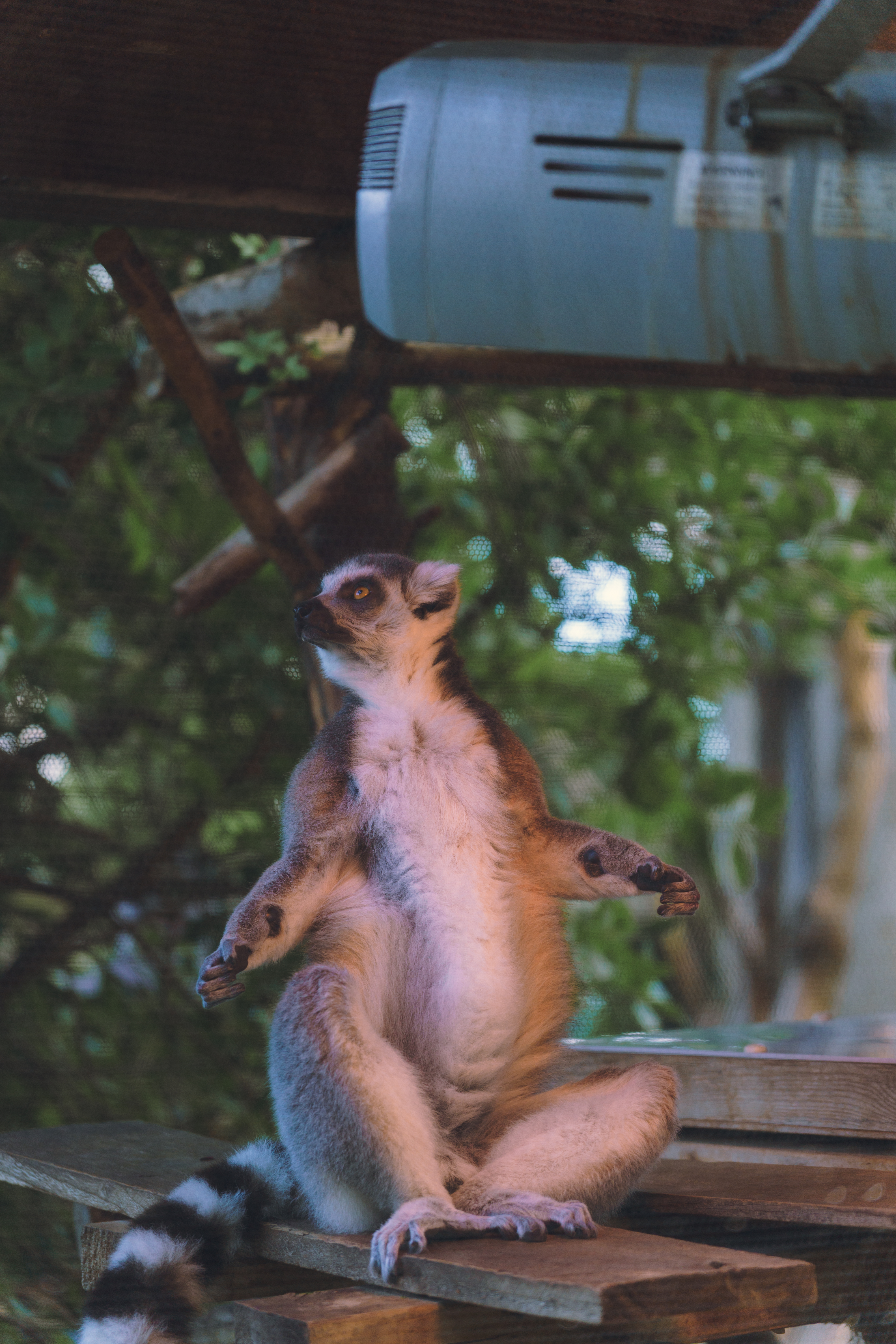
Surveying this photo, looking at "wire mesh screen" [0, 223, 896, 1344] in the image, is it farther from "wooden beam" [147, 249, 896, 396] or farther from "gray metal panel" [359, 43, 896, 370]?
"gray metal panel" [359, 43, 896, 370]

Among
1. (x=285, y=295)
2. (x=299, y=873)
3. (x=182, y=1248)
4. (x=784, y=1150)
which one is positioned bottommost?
(x=784, y=1150)

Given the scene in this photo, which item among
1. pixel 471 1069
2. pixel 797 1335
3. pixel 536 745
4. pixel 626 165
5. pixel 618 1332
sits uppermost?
pixel 626 165

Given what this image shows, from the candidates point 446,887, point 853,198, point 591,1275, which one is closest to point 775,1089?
point 446,887

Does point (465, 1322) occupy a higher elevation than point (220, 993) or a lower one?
lower

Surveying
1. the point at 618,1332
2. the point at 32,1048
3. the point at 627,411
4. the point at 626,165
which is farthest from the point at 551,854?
the point at 627,411

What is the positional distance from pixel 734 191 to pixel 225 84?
62 cm

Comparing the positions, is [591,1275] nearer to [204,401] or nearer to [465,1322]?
[465,1322]

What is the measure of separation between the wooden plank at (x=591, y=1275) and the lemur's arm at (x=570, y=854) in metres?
0.27

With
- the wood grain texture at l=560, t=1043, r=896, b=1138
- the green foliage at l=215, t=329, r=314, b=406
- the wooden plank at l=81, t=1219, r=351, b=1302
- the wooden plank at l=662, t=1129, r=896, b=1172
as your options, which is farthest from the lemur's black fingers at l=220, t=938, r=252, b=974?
the green foliage at l=215, t=329, r=314, b=406

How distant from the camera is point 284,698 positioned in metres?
1.98

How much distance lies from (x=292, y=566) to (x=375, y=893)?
75 centimetres

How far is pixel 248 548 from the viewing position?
5.77ft

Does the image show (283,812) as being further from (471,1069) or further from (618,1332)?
(618,1332)

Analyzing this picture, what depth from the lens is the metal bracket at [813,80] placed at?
1.13 metres
